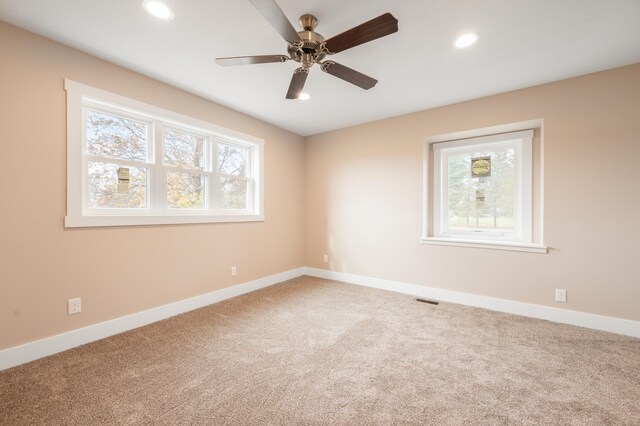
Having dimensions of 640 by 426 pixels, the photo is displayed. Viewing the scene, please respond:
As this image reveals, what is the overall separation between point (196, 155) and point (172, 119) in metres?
0.50

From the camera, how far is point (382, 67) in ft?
8.56

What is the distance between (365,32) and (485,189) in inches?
110

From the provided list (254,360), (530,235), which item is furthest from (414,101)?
(254,360)

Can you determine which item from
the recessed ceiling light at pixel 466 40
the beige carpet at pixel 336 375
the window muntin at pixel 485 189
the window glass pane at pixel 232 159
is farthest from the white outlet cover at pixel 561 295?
the window glass pane at pixel 232 159

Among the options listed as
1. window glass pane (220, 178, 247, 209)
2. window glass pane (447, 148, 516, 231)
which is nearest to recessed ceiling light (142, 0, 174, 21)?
window glass pane (220, 178, 247, 209)

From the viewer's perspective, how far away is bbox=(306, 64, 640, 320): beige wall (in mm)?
2617

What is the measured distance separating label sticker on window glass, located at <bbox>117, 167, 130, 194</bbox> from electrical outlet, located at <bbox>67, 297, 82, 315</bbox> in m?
1.03

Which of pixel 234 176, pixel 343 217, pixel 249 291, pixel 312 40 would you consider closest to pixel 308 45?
pixel 312 40

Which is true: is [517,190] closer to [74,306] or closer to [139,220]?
[139,220]

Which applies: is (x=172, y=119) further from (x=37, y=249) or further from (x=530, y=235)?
(x=530, y=235)

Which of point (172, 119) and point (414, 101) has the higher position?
point (414, 101)

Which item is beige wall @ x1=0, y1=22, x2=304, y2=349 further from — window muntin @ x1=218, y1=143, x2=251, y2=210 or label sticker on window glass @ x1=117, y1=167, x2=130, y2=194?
window muntin @ x1=218, y1=143, x2=251, y2=210

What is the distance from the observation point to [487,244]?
330cm

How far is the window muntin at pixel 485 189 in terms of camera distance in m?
3.29
